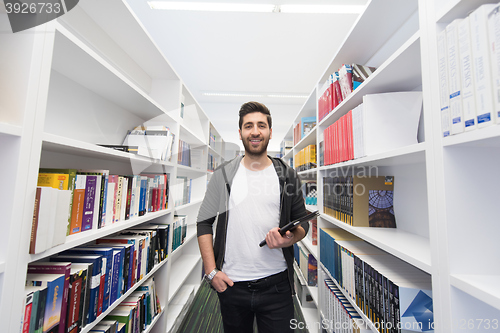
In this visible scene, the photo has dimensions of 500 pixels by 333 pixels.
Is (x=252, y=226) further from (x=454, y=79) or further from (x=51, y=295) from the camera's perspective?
Result: (x=454, y=79)

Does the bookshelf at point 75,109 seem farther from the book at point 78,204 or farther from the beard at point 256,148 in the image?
the beard at point 256,148

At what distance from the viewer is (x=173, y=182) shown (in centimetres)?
182

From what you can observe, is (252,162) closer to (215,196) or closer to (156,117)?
(215,196)

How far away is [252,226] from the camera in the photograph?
1229 mm

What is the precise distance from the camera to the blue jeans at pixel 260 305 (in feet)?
3.79

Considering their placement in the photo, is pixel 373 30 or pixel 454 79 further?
pixel 373 30

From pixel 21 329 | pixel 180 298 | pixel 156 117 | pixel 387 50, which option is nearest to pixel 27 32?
pixel 21 329

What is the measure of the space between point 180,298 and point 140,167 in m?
1.59

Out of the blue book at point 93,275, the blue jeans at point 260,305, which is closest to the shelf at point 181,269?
the blue jeans at point 260,305

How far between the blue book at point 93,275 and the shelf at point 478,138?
1448 millimetres

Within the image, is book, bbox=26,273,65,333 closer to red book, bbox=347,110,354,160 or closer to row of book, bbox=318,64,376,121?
red book, bbox=347,110,354,160

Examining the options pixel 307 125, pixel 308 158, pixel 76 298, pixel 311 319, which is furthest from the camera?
pixel 307 125

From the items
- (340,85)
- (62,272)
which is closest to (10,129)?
(62,272)

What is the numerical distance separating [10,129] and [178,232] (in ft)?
5.78
